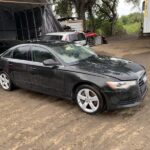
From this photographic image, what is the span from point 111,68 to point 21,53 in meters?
2.73

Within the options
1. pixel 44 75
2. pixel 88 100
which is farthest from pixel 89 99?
pixel 44 75

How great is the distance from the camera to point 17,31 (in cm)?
1809

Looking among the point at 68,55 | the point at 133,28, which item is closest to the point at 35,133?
the point at 68,55

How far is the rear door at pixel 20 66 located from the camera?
23.5 ft

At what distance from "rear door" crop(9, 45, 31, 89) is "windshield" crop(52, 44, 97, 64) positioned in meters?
0.94

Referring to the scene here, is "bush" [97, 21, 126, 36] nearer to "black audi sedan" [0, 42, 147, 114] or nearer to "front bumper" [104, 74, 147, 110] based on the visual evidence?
"black audi sedan" [0, 42, 147, 114]

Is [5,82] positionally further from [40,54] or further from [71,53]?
[71,53]

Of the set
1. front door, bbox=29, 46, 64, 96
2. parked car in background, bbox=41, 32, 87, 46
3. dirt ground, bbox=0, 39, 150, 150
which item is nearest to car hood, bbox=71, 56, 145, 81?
front door, bbox=29, 46, 64, 96

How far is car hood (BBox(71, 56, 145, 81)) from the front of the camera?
18.6 ft

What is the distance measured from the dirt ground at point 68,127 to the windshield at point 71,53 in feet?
3.50

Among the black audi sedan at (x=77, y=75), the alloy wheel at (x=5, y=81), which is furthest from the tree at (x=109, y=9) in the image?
the black audi sedan at (x=77, y=75)

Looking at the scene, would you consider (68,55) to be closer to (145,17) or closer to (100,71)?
(100,71)

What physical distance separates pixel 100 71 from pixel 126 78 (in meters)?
0.57

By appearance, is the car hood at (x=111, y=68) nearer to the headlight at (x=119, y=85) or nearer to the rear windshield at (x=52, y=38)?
the headlight at (x=119, y=85)
